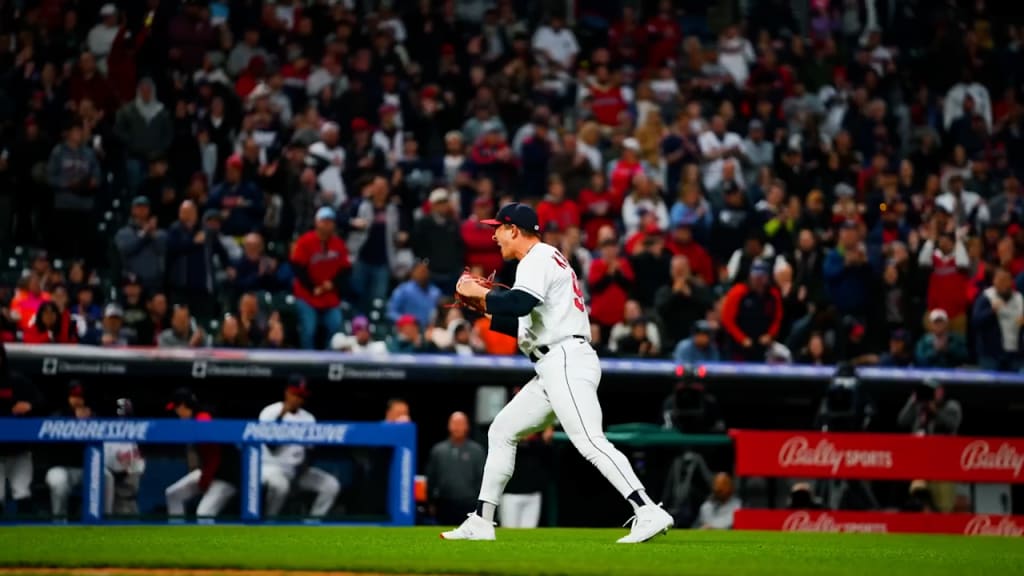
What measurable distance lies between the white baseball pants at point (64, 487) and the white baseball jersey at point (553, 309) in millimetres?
5003

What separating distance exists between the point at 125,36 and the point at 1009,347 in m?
10.7

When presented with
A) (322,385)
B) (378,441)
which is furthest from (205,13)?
(378,441)

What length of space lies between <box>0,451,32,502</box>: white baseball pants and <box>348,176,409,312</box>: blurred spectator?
17.0 feet

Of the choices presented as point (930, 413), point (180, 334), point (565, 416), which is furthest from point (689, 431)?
point (565, 416)

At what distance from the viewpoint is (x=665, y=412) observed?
15.4 metres

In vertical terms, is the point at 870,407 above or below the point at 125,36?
below

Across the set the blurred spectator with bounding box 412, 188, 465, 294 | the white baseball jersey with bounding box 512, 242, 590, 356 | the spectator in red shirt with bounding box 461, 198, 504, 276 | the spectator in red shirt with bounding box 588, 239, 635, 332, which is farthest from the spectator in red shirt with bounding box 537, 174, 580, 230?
the white baseball jersey with bounding box 512, 242, 590, 356

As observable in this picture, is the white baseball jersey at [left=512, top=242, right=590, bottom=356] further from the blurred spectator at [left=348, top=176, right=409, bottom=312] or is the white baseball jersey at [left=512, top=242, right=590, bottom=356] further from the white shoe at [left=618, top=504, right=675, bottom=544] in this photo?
the blurred spectator at [left=348, top=176, right=409, bottom=312]

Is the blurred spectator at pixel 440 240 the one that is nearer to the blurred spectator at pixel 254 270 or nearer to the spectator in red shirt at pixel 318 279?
the spectator in red shirt at pixel 318 279

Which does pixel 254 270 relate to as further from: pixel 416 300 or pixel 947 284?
pixel 947 284

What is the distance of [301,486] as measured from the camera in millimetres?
13484

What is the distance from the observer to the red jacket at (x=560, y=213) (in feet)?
59.0

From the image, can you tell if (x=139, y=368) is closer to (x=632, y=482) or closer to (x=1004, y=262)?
(x=632, y=482)

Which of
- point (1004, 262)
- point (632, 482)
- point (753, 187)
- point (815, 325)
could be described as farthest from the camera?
point (753, 187)
